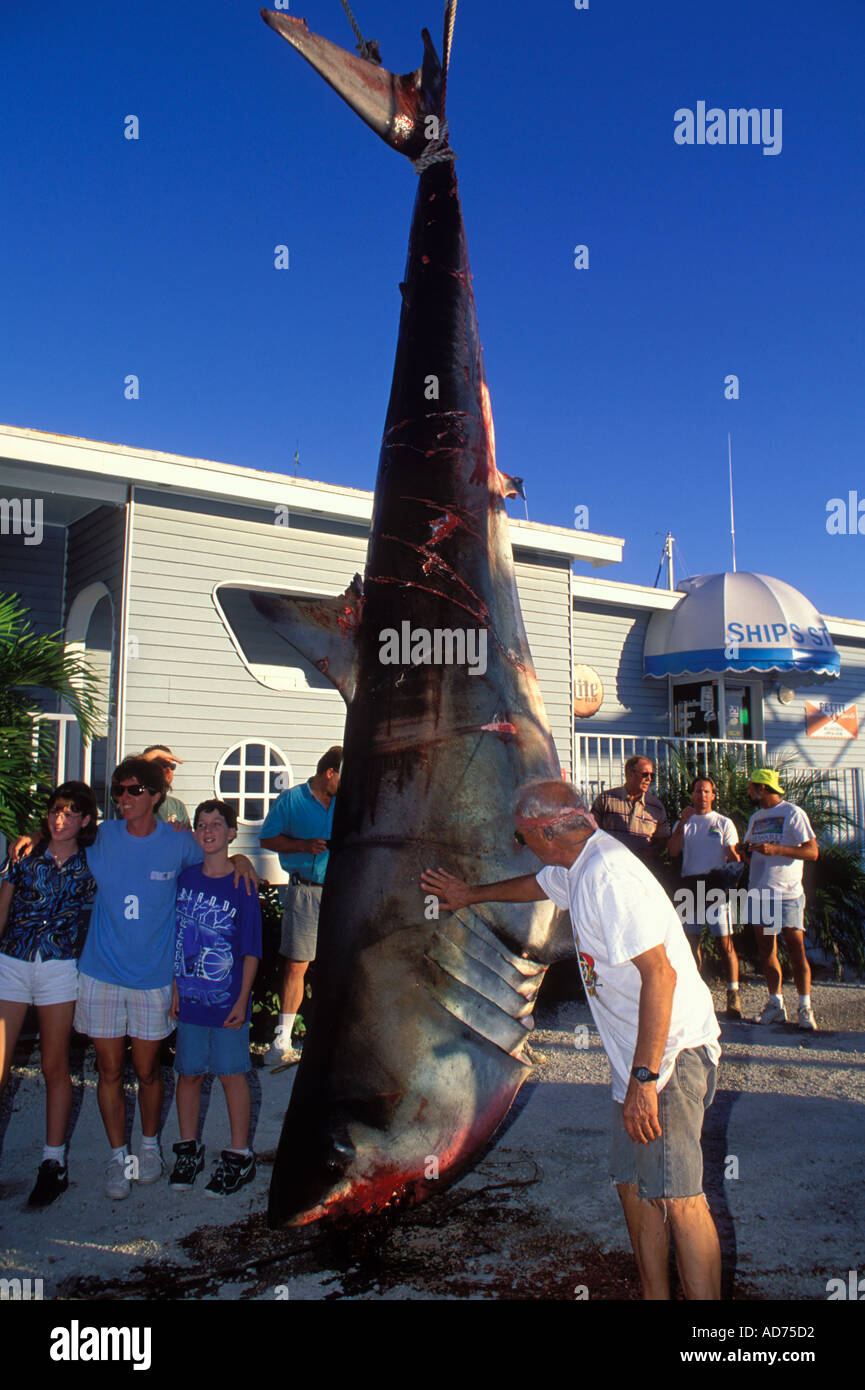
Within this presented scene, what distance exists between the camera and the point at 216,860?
3611mm

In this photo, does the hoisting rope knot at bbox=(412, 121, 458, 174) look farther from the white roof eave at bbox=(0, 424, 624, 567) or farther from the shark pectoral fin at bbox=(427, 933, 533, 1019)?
the white roof eave at bbox=(0, 424, 624, 567)

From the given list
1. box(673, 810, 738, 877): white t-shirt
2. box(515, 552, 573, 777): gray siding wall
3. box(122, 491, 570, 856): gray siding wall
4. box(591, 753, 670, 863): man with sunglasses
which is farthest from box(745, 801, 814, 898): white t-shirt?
box(122, 491, 570, 856): gray siding wall

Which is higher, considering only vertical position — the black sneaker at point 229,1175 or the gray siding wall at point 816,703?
the gray siding wall at point 816,703

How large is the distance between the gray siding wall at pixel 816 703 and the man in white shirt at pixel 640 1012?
35.4 ft

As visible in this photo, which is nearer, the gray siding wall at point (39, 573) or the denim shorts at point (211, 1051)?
the denim shorts at point (211, 1051)

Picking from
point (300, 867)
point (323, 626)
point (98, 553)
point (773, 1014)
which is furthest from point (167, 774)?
point (773, 1014)

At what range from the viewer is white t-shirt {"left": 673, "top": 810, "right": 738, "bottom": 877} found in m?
6.41

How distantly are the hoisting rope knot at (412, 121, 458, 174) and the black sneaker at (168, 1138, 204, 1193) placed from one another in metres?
3.40

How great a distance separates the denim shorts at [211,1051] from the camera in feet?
11.3

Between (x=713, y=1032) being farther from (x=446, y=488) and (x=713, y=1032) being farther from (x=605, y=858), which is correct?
(x=446, y=488)

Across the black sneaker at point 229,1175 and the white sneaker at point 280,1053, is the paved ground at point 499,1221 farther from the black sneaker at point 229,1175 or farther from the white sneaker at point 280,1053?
the white sneaker at point 280,1053

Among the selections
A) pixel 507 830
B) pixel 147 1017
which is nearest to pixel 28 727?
pixel 147 1017

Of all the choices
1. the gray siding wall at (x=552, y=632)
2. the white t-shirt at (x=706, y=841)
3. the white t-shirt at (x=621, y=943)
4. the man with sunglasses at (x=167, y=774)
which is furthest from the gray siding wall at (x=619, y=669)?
the white t-shirt at (x=621, y=943)

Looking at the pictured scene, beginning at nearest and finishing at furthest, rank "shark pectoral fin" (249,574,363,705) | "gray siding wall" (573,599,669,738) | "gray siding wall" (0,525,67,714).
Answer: "shark pectoral fin" (249,574,363,705)
"gray siding wall" (0,525,67,714)
"gray siding wall" (573,599,669,738)
